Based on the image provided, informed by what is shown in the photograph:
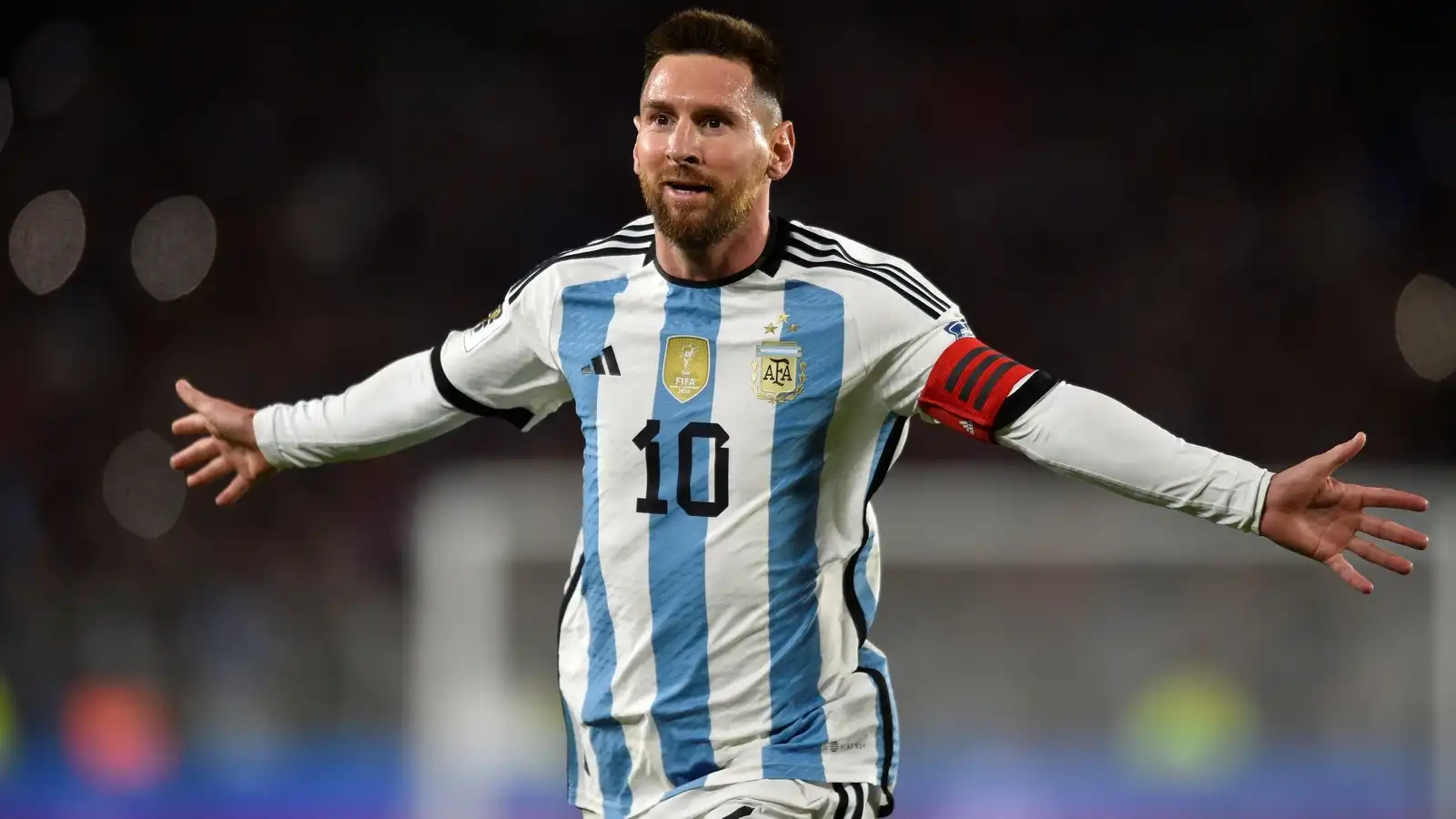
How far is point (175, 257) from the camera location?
863cm

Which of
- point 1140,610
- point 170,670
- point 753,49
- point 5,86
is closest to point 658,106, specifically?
point 753,49

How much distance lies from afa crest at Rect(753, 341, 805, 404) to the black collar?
0.15 m

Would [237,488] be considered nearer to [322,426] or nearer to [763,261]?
[322,426]

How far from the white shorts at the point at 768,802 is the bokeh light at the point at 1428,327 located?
5556 mm

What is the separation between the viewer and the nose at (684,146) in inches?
117

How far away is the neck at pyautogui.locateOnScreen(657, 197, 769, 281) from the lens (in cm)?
306

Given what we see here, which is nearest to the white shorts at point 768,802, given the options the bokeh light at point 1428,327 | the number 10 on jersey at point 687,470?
the number 10 on jersey at point 687,470

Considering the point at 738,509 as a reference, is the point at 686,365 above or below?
above

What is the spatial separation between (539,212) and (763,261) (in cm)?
525

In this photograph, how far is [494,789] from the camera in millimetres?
4383

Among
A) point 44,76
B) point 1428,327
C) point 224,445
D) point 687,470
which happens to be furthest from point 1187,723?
point 44,76

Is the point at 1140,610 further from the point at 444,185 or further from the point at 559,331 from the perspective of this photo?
the point at 444,185

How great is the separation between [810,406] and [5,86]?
680 centimetres

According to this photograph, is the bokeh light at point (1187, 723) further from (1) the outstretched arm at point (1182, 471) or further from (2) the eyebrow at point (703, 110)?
(2) the eyebrow at point (703, 110)
